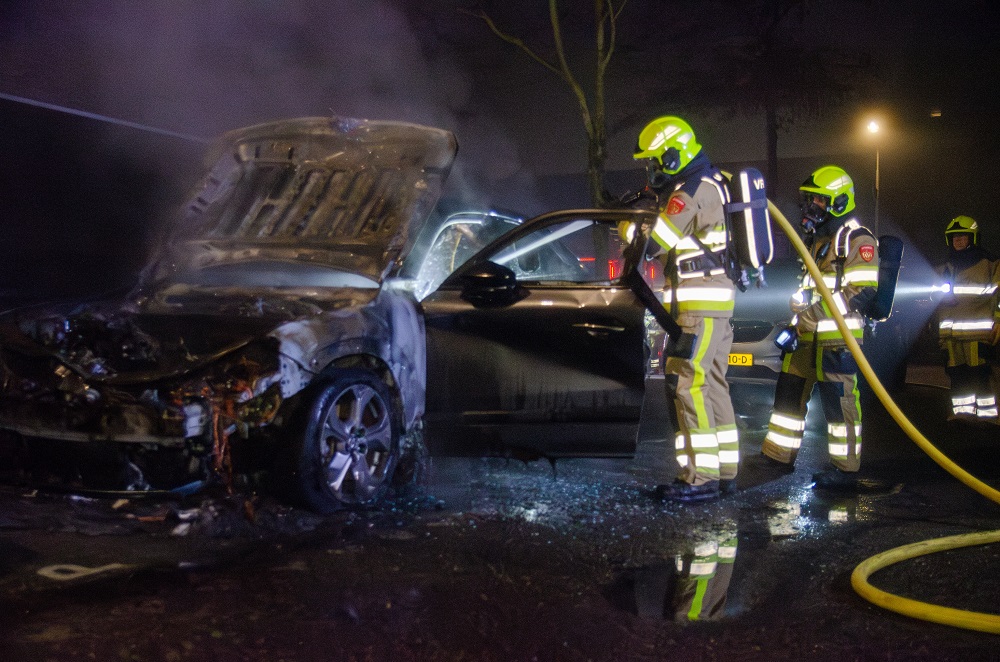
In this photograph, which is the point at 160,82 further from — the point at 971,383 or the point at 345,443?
the point at 971,383

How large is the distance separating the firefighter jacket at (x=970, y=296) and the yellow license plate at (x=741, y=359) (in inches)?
79.3

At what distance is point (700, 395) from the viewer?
16.3 feet

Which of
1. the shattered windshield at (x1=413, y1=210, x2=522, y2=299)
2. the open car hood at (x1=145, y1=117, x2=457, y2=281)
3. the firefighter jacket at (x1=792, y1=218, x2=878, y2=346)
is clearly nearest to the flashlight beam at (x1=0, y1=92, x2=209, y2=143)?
the open car hood at (x1=145, y1=117, x2=457, y2=281)

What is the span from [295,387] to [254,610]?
45.9 inches

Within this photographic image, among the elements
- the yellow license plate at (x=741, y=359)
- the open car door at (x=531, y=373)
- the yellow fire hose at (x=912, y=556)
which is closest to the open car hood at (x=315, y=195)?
the open car door at (x=531, y=373)

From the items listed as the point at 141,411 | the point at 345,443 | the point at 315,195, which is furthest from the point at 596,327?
the point at 141,411

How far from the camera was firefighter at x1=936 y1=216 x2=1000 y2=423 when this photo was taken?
7816mm

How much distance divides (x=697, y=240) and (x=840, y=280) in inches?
47.8

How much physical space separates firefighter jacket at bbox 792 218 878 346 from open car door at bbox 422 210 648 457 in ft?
4.21

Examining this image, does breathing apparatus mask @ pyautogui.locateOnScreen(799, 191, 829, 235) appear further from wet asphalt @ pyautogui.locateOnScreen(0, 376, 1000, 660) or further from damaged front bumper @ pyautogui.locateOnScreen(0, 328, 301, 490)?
damaged front bumper @ pyautogui.locateOnScreen(0, 328, 301, 490)

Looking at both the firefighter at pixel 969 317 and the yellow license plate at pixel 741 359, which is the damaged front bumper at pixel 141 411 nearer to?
the yellow license plate at pixel 741 359

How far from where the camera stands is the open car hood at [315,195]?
5184mm

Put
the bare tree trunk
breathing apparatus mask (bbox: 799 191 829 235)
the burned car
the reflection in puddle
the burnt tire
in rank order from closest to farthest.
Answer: the reflection in puddle → the burned car → the burnt tire → breathing apparatus mask (bbox: 799 191 829 235) → the bare tree trunk

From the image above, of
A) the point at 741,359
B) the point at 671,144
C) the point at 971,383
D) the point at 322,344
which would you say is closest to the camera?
the point at 322,344
